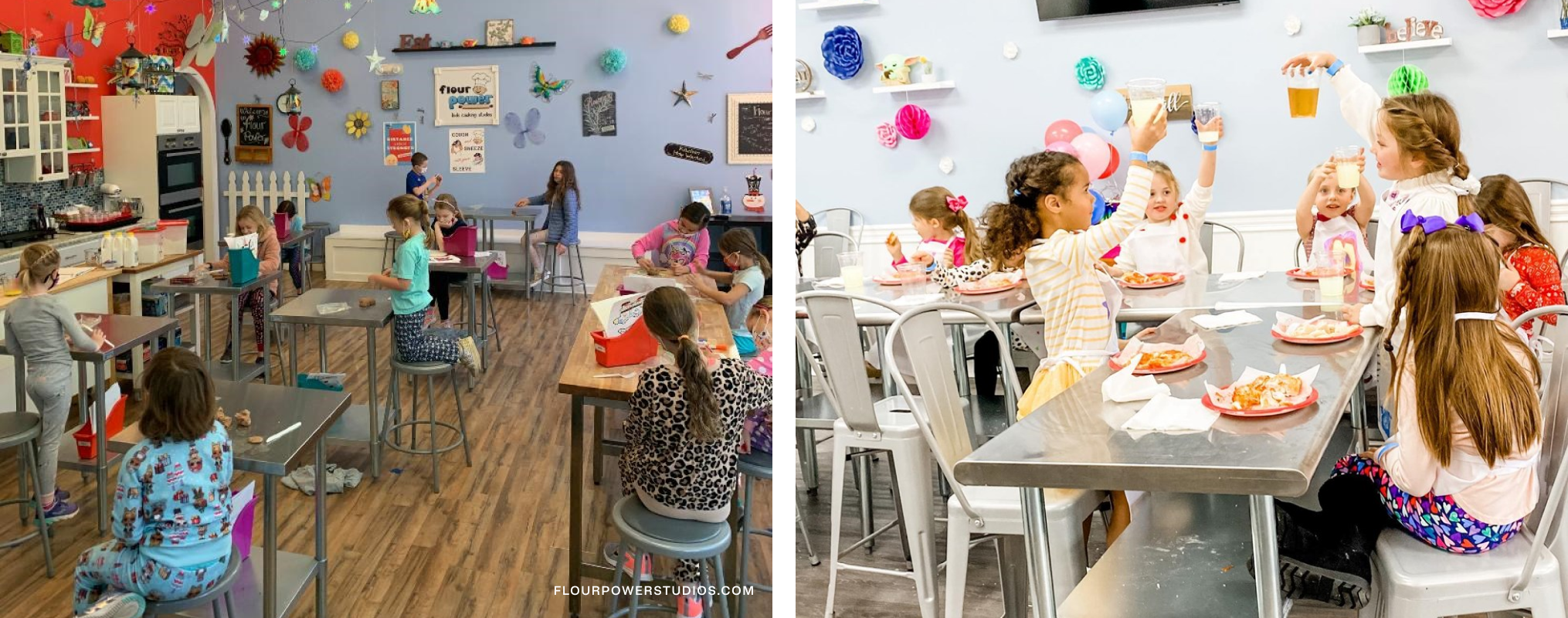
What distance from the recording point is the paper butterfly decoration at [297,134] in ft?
3.31

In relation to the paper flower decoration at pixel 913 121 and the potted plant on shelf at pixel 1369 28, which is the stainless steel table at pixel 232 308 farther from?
the potted plant on shelf at pixel 1369 28

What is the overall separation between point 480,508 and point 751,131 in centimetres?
46

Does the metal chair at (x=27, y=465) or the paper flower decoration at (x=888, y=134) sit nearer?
the metal chair at (x=27, y=465)

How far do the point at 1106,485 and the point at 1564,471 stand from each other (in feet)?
2.73

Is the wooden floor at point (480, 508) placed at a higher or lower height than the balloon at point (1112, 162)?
lower

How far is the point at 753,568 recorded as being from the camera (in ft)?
3.86

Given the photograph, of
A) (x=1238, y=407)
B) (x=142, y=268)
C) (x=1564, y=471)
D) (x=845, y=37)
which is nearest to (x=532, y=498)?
(x=142, y=268)

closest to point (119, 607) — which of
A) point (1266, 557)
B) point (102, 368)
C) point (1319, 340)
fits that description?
point (102, 368)

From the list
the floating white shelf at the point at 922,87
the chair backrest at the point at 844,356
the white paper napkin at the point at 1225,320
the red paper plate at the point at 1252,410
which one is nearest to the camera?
the red paper plate at the point at 1252,410

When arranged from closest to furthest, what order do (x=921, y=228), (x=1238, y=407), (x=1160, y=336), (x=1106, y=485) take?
(x=1106, y=485), (x=1238, y=407), (x=1160, y=336), (x=921, y=228)

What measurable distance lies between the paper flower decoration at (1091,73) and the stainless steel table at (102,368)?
4.07m

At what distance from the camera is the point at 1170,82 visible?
14.9 feet

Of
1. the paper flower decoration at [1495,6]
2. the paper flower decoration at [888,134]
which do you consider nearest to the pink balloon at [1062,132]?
the paper flower decoration at [888,134]

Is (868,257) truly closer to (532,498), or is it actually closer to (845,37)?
(845,37)
